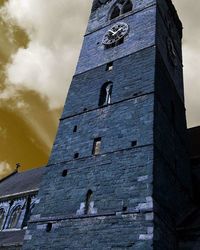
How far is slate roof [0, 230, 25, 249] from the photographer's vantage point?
15016 millimetres

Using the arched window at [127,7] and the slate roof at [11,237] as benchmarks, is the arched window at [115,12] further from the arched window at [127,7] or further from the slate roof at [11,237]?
the slate roof at [11,237]

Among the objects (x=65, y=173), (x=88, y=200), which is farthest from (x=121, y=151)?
(x=65, y=173)

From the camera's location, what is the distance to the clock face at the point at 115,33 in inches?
748

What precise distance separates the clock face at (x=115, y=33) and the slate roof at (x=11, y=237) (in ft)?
41.4

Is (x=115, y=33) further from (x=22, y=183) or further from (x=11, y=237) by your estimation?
(x=11, y=237)

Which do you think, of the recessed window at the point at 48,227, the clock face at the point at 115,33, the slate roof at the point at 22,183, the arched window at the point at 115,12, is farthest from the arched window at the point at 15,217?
the arched window at the point at 115,12

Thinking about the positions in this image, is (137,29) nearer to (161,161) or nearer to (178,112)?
(178,112)

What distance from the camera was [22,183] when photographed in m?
23.5

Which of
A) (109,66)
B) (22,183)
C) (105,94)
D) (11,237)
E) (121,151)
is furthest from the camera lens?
(22,183)

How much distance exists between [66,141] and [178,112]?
6.82m

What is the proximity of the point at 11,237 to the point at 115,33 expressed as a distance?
1392 centimetres

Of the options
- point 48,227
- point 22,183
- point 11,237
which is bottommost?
point 48,227

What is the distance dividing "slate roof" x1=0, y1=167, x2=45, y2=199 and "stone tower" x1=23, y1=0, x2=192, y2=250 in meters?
7.54

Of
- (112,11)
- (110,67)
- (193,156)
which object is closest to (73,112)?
(110,67)
